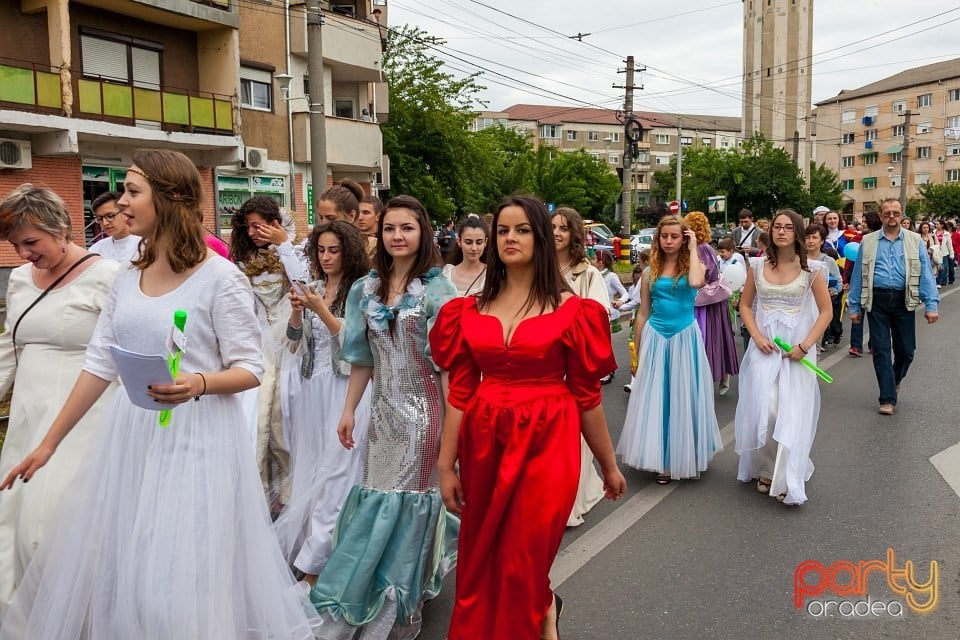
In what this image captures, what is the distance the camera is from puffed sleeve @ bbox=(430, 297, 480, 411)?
3447mm

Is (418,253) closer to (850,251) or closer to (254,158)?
(850,251)

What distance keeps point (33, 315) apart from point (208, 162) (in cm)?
2209

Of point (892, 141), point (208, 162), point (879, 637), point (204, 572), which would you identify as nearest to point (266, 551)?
point (204, 572)

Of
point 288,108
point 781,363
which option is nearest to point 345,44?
point 288,108

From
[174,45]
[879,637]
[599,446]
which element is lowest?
[879,637]

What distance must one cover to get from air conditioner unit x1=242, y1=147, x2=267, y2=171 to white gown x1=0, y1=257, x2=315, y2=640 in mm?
22589

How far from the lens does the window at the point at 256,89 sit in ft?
86.0

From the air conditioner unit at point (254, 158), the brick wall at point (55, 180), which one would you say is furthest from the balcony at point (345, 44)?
the brick wall at point (55, 180)

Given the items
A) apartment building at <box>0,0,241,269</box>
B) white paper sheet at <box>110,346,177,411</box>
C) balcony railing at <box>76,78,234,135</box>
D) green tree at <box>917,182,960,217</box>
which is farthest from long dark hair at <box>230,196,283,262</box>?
green tree at <box>917,182,960,217</box>

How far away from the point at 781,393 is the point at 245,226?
151 inches

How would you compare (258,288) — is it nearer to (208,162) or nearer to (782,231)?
(782,231)

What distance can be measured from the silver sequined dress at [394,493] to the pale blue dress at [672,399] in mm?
2500

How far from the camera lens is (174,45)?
24031 millimetres

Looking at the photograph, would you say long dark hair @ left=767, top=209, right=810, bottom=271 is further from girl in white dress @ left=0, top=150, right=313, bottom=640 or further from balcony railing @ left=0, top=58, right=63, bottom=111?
balcony railing @ left=0, top=58, right=63, bottom=111
